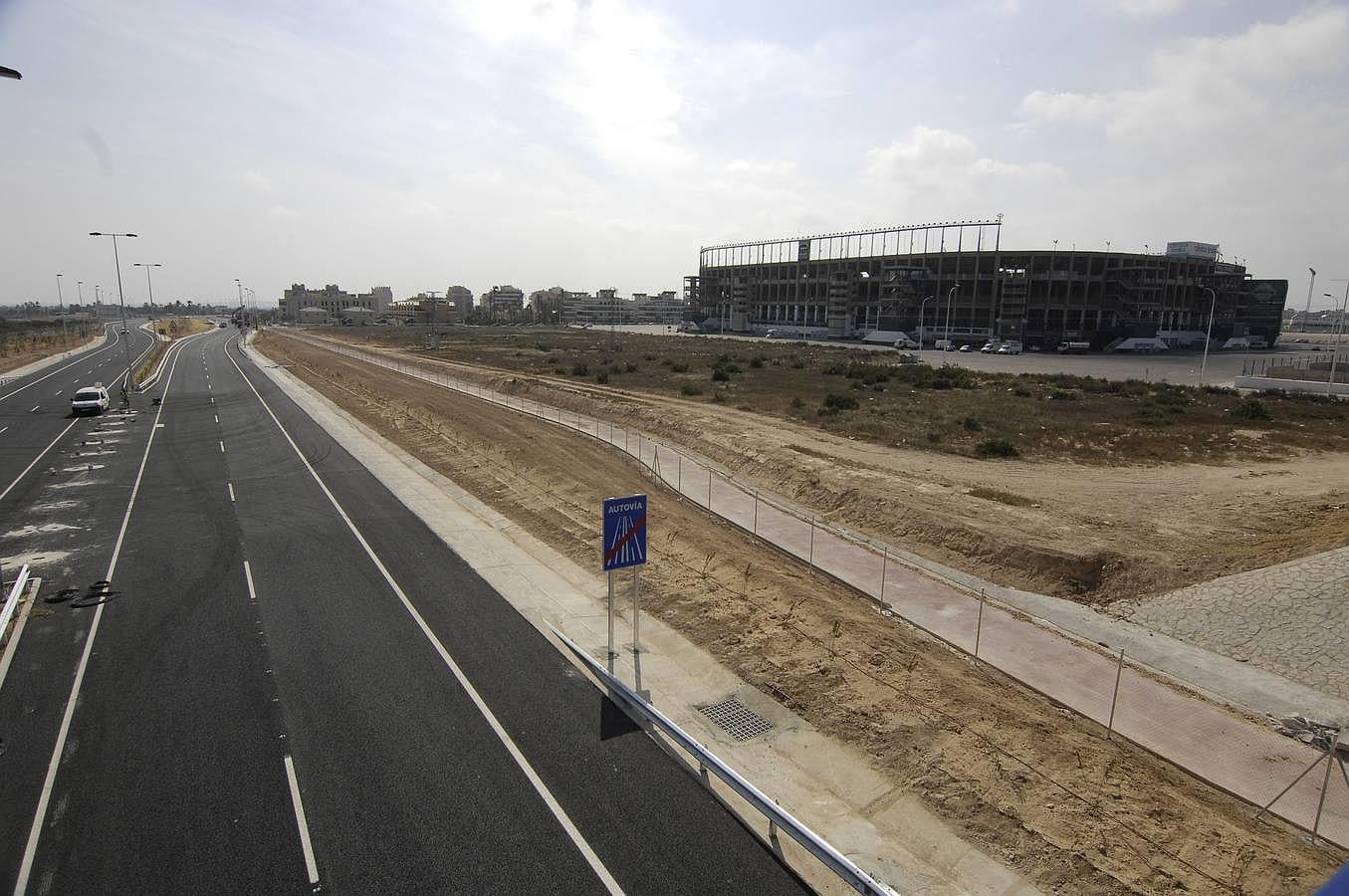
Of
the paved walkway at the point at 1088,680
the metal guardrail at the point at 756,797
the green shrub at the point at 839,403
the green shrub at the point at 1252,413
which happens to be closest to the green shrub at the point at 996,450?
the green shrub at the point at 839,403

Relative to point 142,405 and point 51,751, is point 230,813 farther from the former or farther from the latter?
point 142,405

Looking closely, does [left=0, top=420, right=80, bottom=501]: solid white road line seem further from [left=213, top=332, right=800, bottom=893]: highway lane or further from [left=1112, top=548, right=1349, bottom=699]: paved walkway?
[left=1112, top=548, right=1349, bottom=699]: paved walkway

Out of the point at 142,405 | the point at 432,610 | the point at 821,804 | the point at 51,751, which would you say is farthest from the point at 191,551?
the point at 142,405

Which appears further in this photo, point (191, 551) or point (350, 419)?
point (350, 419)

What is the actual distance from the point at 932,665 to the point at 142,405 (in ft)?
166

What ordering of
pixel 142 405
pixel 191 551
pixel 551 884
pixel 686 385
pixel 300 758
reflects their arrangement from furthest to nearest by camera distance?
pixel 686 385
pixel 142 405
pixel 191 551
pixel 300 758
pixel 551 884

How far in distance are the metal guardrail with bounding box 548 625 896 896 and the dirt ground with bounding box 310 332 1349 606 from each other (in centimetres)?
1122

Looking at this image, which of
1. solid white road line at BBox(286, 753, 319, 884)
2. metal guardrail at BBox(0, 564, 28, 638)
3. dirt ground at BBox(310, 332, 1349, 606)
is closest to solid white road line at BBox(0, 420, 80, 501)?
metal guardrail at BBox(0, 564, 28, 638)

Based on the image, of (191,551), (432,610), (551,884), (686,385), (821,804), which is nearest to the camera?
(551,884)

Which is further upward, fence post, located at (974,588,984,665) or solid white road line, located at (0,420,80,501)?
fence post, located at (974,588,984,665)

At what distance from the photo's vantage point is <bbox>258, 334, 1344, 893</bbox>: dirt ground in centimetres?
791

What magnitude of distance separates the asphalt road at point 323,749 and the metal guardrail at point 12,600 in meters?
0.39

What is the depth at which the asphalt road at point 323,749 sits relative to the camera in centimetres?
783

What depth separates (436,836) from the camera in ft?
27.2
